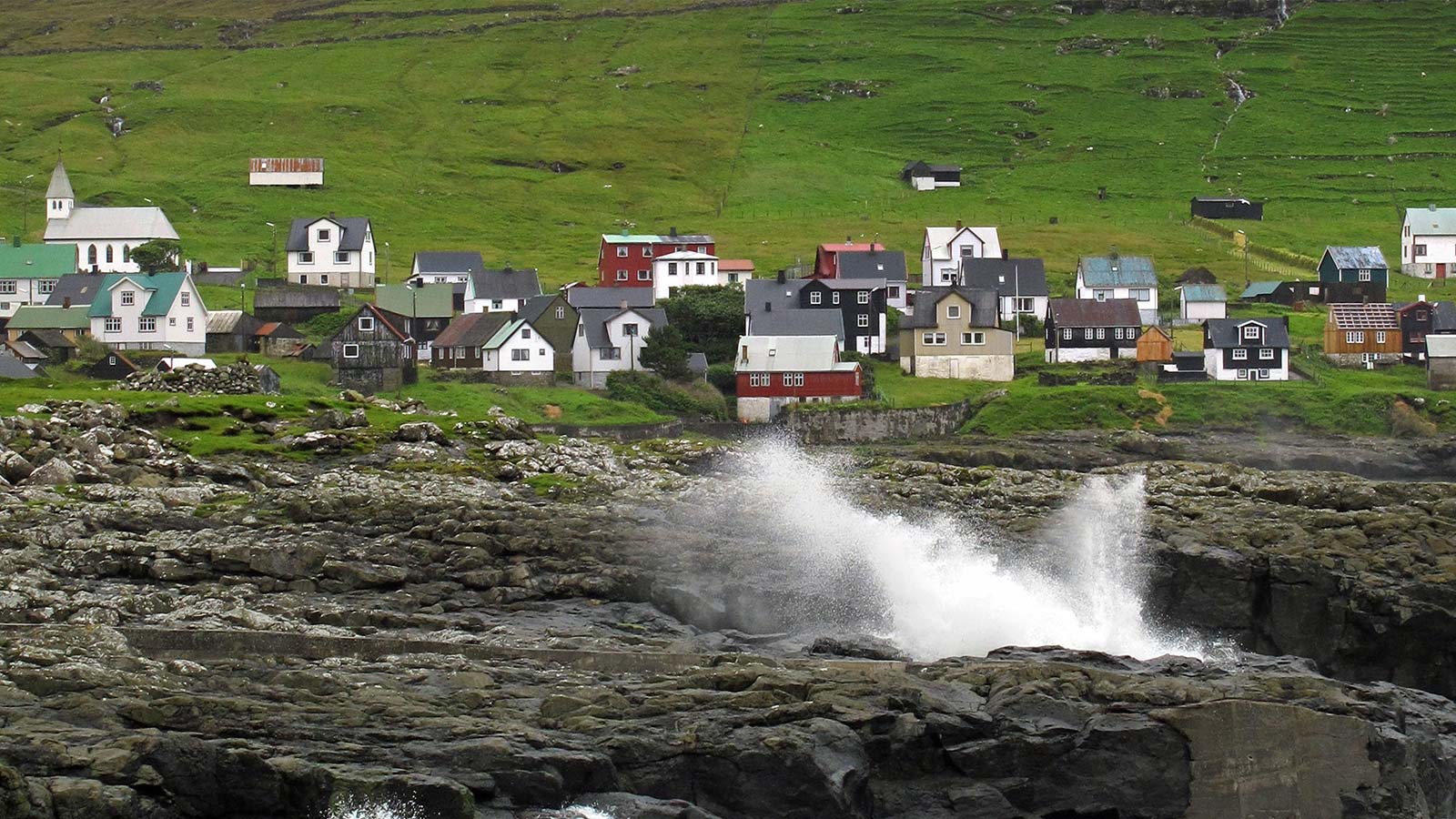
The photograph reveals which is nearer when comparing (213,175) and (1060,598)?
(1060,598)

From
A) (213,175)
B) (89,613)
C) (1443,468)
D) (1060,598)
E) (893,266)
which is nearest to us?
(89,613)

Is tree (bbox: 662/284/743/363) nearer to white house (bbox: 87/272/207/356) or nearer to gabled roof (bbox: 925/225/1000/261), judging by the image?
white house (bbox: 87/272/207/356)

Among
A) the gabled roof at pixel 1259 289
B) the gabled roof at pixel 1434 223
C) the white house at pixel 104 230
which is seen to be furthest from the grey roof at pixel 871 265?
the white house at pixel 104 230

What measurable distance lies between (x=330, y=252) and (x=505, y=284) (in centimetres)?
1788

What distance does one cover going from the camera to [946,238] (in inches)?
5925

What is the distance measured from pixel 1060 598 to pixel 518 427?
24.8 meters

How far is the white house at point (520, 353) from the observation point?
114 meters

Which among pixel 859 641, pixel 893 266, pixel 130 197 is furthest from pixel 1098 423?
pixel 130 197

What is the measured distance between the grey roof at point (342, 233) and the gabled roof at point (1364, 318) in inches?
2582

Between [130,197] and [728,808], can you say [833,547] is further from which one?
[130,197]

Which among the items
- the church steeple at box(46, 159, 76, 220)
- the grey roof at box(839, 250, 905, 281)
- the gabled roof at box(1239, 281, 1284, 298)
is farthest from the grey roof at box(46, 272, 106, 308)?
the gabled roof at box(1239, 281, 1284, 298)

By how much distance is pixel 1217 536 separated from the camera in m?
58.8

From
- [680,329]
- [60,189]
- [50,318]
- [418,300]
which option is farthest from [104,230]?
[680,329]

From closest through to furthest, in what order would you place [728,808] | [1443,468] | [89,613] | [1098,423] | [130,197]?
[728,808]
[89,613]
[1443,468]
[1098,423]
[130,197]
